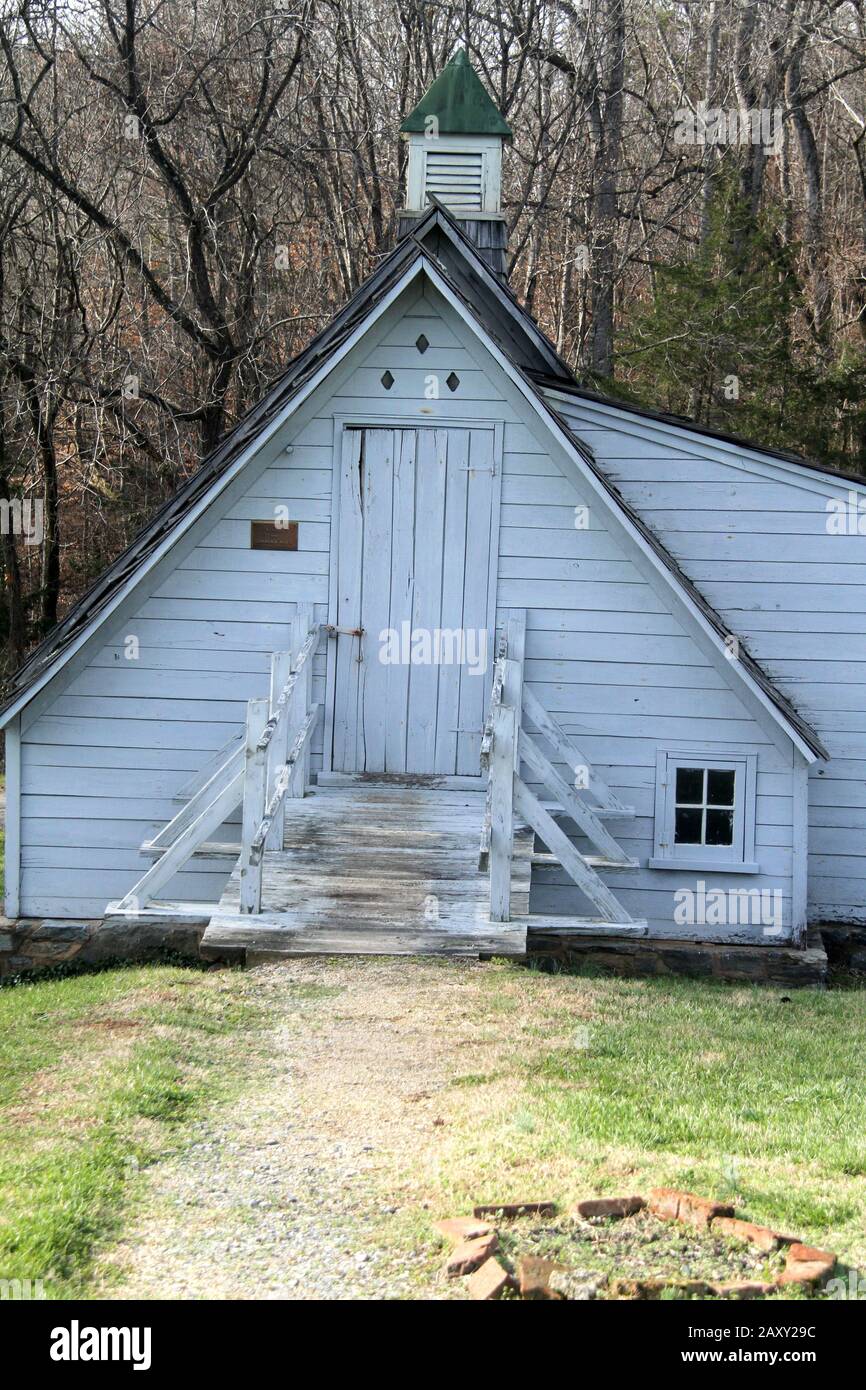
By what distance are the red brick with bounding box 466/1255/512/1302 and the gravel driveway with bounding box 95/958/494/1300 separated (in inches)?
3.5

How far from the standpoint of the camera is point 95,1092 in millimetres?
6258

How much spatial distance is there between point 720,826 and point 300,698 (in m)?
3.48

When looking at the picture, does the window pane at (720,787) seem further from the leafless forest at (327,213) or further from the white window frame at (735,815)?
the leafless forest at (327,213)

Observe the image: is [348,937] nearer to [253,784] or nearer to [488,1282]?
[253,784]

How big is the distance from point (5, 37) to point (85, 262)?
439cm

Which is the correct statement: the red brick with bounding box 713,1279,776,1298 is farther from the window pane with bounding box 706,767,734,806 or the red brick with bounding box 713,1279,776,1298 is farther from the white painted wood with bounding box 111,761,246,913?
the window pane with bounding box 706,767,734,806

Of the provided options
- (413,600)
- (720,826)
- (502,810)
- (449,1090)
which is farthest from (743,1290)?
(413,600)

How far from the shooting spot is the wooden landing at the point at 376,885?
812 cm

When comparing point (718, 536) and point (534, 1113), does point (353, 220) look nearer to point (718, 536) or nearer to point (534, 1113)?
point (718, 536)

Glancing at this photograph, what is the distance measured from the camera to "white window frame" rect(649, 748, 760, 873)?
1108cm

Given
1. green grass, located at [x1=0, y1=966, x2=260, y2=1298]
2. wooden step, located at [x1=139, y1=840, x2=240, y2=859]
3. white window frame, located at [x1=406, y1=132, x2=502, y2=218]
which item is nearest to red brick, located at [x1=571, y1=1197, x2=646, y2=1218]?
green grass, located at [x1=0, y1=966, x2=260, y2=1298]
